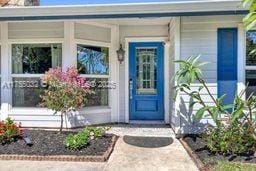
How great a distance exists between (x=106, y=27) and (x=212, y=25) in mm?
3048

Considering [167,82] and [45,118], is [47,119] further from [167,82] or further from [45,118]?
[167,82]

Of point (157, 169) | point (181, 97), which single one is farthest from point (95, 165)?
point (181, 97)

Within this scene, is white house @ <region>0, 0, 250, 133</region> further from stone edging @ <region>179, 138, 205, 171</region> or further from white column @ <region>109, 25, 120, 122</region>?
stone edging @ <region>179, 138, 205, 171</region>

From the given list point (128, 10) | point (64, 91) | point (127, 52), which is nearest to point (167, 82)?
point (127, 52)

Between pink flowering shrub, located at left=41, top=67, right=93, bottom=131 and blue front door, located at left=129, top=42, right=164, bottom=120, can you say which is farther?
blue front door, located at left=129, top=42, right=164, bottom=120

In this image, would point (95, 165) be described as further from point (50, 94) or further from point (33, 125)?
point (33, 125)

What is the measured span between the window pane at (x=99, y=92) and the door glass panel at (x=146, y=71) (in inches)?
39.5

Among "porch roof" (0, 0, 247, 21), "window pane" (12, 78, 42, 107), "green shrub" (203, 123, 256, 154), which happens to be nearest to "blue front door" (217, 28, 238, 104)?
"porch roof" (0, 0, 247, 21)

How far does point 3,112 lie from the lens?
9008mm

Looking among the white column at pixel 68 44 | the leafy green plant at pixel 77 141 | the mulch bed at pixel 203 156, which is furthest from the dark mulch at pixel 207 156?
the white column at pixel 68 44

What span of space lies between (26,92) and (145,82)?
3422 mm

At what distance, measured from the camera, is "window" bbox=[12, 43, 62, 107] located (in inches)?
352

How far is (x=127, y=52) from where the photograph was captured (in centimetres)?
988

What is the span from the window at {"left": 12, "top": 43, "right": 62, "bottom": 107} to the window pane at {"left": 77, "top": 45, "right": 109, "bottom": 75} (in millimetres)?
579
